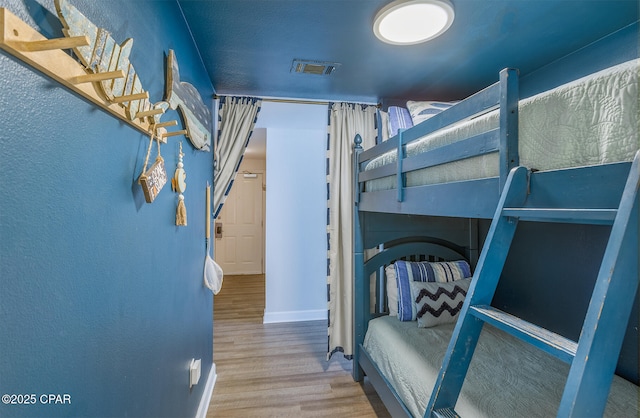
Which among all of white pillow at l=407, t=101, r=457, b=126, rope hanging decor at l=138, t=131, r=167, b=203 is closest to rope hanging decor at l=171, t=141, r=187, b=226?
rope hanging decor at l=138, t=131, r=167, b=203

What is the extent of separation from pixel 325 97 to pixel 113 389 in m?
2.52

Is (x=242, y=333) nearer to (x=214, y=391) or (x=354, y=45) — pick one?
(x=214, y=391)

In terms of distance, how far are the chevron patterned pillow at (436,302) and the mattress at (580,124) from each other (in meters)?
1.26

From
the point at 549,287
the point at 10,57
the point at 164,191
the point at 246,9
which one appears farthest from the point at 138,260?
the point at 549,287

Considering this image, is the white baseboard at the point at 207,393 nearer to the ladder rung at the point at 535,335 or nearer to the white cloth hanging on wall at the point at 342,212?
the white cloth hanging on wall at the point at 342,212

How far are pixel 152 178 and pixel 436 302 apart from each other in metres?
1.91

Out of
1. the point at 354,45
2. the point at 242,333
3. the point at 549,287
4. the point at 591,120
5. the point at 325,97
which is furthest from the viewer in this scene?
the point at 242,333

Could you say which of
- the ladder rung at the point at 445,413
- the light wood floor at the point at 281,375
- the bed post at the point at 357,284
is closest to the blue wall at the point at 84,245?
the light wood floor at the point at 281,375

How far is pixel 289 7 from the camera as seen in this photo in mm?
1499

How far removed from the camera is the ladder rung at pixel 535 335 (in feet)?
2.20

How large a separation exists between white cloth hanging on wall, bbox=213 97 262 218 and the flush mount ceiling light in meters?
1.33

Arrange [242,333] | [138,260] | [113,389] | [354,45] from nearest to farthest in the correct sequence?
[113,389], [138,260], [354,45], [242,333]

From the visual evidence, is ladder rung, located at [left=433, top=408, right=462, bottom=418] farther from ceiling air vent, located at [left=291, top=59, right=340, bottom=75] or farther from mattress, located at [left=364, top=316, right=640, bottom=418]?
ceiling air vent, located at [left=291, top=59, right=340, bottom=75]

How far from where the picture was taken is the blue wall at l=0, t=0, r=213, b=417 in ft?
1.75
